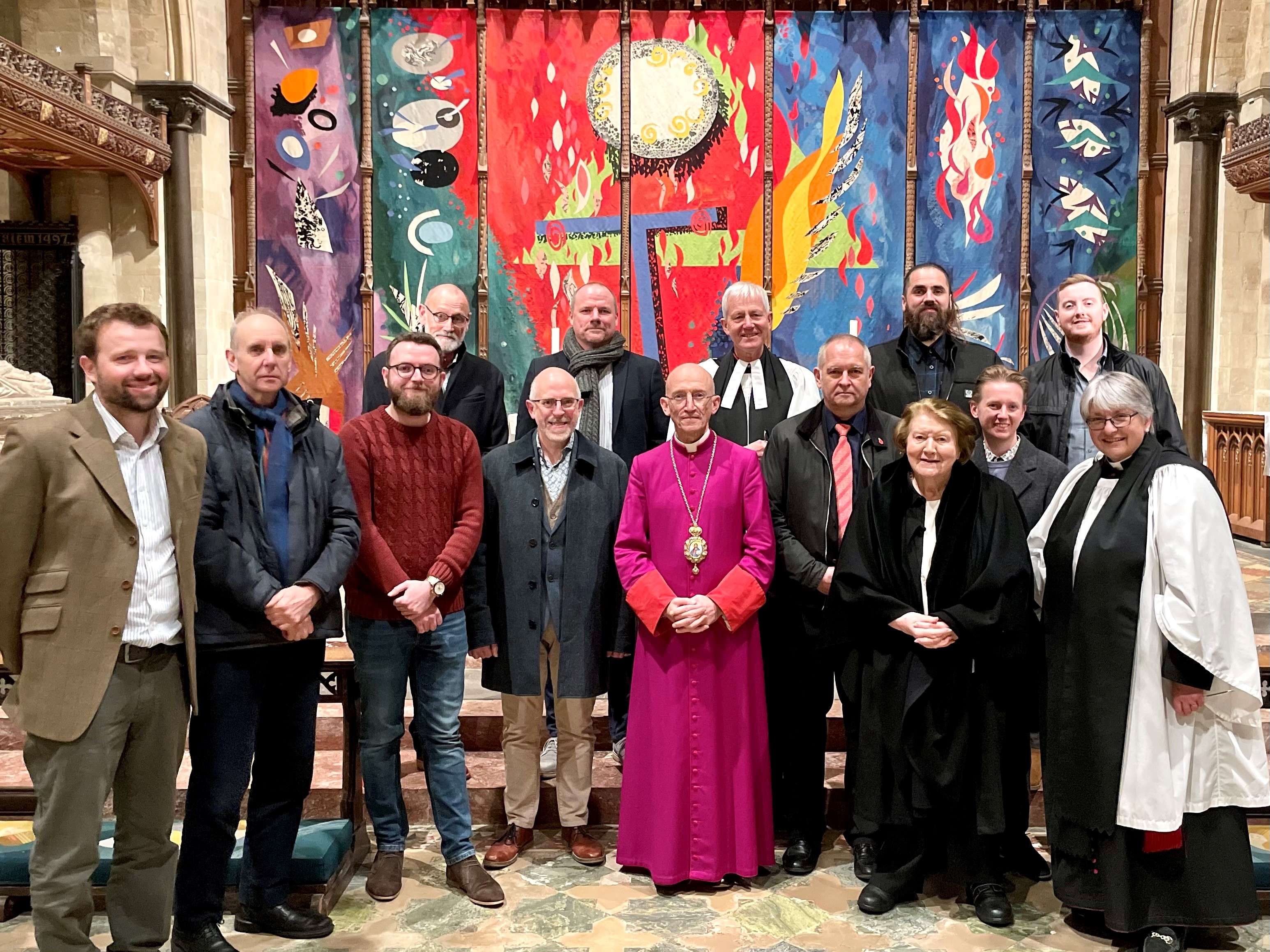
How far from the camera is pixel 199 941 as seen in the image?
9.22 ft

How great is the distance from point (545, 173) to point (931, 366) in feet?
→ 20.5

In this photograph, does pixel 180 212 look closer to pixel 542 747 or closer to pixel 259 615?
Answer: pixel 542 747

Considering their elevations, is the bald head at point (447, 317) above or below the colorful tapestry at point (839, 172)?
below

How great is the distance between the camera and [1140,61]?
30.9 feet

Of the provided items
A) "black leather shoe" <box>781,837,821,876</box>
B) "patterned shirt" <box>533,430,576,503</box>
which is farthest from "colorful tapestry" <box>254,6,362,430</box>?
"black leather shoe" <box>781,837,821,876</box>

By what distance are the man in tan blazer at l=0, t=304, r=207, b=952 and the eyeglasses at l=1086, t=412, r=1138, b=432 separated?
96.0 inches

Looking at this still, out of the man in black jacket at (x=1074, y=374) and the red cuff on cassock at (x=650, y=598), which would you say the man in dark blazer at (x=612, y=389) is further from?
the man in black jacket at (x=1074, y=374)

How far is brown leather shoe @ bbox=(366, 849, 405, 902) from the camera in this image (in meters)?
3.31

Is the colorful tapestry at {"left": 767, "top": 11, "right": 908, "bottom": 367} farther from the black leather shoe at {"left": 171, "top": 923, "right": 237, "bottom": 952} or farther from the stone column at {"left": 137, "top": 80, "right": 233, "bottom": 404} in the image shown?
the black leather shoe at {"left": 171, "top": 923, "right": 237, "bottom": 952}

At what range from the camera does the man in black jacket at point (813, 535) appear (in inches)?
137

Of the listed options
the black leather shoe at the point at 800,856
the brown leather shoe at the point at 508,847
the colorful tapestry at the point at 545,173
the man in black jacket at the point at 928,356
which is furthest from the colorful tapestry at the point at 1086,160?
the brown leather shoe at the point at 508,847

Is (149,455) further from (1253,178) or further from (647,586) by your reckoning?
(1253,178)

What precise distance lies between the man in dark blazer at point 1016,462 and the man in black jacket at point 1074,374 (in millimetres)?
171

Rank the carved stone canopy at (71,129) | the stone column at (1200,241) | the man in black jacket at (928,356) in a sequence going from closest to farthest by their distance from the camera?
the man in black jacket at (928,356) → the carved stone canopy at (71,129) → the stone column at (1200,241)
